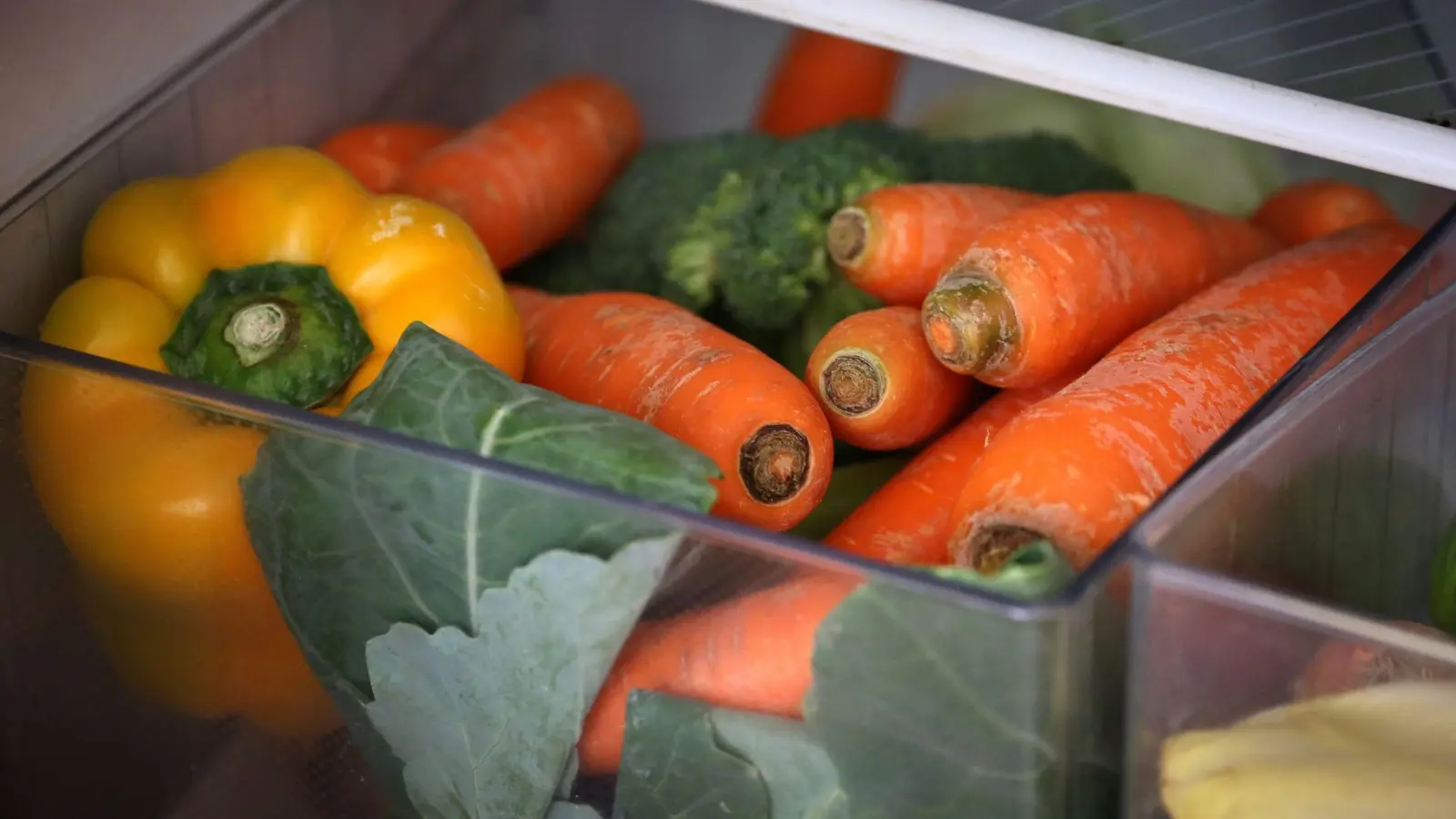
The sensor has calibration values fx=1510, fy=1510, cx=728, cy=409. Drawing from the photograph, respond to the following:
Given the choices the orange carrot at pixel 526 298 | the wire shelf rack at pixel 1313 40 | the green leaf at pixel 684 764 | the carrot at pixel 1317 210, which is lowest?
the green leaf at pixel 684 764

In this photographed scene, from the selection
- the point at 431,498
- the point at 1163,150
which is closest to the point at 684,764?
the point at 431,498

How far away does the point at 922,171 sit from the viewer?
3.15 ft

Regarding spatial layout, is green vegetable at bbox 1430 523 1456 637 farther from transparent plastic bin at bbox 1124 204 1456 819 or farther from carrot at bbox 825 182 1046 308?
carrot at bbox 825 182 1046 308

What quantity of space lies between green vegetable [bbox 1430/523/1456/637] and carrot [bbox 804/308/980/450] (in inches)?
9.8

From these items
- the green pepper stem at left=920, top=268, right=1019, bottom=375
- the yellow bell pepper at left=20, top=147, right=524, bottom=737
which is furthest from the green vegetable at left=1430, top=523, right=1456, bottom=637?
the yellow bell pepper at left=20, top=147, right=524, bottom=737

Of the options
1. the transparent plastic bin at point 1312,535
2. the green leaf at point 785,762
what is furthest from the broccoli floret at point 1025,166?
the green leaf at point 785,762

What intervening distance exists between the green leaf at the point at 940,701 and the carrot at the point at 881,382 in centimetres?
22

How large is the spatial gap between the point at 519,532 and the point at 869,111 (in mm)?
679

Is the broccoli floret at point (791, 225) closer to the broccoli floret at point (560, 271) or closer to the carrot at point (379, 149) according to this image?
the broccoli floret at point (560, 271)

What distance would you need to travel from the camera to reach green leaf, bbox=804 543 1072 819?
518mm

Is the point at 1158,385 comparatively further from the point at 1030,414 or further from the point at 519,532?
the point at 519,532

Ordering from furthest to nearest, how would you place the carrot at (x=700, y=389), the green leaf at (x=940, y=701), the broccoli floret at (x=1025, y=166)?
the broccoli floret at (x=1025, y=166)
the carrot at (x=700, y=389)
the green leaf at (x=940, y=701)

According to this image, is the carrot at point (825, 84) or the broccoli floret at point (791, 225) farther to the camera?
the carrot at point (825, 84)

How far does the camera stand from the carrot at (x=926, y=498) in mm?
746
